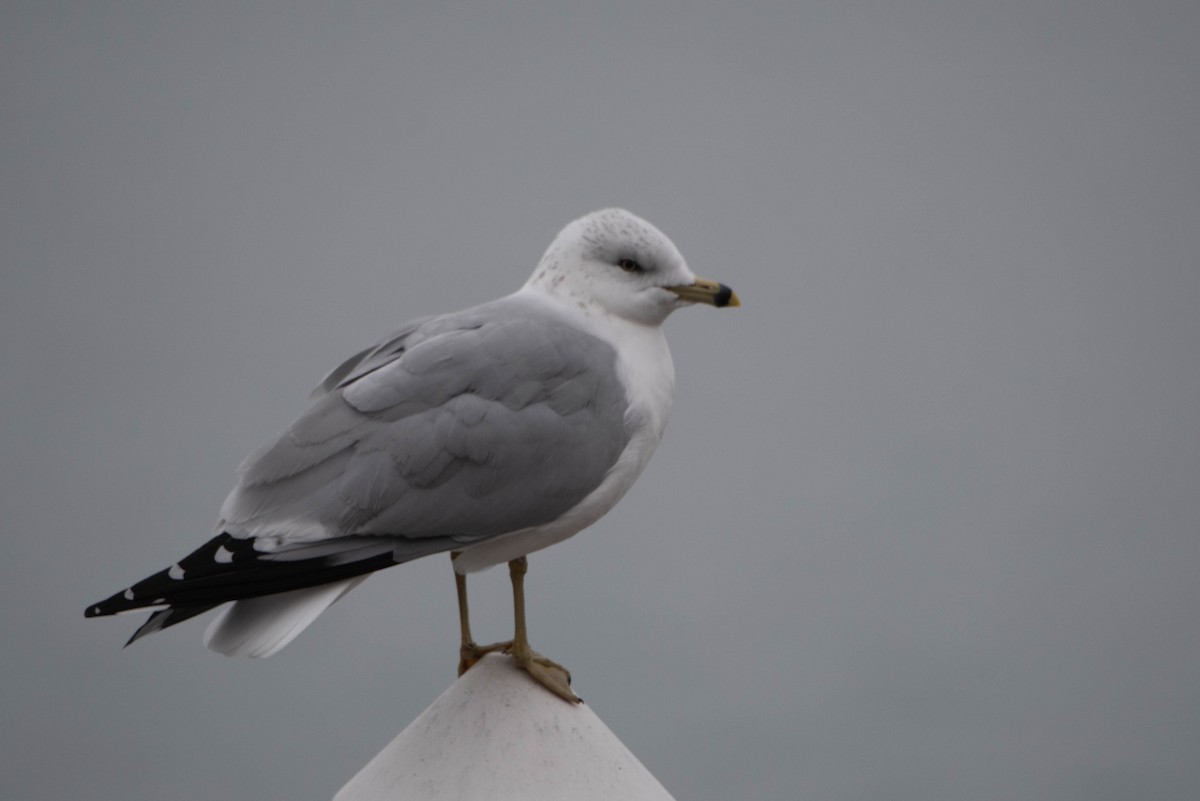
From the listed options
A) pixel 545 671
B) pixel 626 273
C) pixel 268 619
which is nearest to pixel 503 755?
pixel 545 671

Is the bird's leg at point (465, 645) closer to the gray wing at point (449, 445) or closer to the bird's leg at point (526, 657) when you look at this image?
the bird's leg at point (526, 657)

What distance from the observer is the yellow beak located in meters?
3.57

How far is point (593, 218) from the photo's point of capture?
3613 millimetres

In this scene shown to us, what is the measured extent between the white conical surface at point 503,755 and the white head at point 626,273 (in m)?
0.92

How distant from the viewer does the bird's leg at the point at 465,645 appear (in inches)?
146

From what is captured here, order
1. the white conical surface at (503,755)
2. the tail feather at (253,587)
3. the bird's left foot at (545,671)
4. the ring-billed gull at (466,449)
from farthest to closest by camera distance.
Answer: the bird's left foot at (545,671), the white conical surface at (503,755), the ring-billed gull at (466,449), the tail feather at (253,587)

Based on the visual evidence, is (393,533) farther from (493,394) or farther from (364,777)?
(364,777)

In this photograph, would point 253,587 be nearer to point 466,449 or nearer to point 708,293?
point 466,449

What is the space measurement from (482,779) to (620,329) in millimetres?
1070

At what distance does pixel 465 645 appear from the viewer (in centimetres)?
375

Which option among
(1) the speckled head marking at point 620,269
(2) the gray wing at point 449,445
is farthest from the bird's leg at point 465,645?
(1) the speckled head marking at point 620,269

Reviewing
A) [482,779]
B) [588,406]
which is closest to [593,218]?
[588,406]

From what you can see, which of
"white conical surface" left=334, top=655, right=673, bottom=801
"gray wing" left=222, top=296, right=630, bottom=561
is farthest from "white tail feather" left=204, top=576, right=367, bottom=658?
"white conical surface" left=334, top=655, right=673, bottom=801

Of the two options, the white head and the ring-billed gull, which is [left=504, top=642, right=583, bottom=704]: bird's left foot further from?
the white head
